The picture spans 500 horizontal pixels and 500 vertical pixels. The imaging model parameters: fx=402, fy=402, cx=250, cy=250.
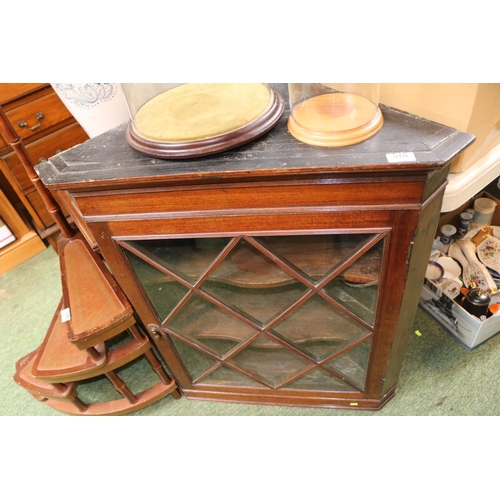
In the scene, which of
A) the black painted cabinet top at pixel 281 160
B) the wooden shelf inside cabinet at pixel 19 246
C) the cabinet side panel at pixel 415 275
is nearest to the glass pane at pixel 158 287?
the black painted cabinet top at pixel 281 160

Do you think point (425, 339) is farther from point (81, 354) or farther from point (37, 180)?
point (37, 180)

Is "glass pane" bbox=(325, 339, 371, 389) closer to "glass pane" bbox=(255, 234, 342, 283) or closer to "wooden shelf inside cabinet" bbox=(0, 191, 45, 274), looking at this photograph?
"glass pane" bbox=(255, 234, 342, 283)

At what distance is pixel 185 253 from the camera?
2.64ft

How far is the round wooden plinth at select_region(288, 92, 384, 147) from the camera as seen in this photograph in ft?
1.99

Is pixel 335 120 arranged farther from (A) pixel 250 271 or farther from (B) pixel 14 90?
(B) pixel 14 90

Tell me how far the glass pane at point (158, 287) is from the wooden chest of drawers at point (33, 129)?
685mm

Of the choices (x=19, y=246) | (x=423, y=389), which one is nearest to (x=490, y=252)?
(x=423, y=389)

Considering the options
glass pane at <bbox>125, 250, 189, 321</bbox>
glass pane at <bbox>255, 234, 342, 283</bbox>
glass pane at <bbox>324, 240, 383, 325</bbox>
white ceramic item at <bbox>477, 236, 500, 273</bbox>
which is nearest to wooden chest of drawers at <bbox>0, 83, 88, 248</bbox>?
glass pane at <bbox>125, 250, 189, 321</bbox>

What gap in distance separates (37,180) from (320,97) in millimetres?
688

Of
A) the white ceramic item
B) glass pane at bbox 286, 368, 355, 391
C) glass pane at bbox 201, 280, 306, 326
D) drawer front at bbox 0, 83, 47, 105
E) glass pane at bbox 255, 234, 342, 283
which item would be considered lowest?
glass pane at bbox 286, 368, 355, 391

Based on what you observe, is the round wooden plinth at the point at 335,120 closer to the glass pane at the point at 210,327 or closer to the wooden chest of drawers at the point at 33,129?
the glass pane at the point at 210,327

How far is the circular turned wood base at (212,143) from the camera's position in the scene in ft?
2.02

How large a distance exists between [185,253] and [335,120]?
0.38 m

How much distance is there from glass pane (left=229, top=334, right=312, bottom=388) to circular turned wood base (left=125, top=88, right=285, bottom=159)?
1.71 feet
